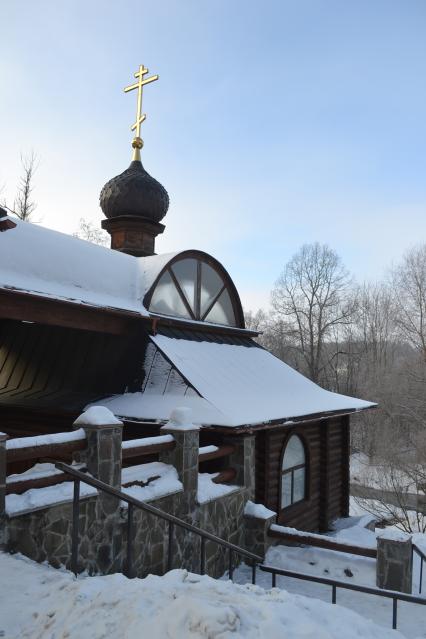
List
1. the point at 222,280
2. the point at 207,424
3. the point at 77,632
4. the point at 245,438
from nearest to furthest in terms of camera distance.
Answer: the point at 77,632 < the point at 207,424 < the point at 245,438 < the point at 222,280

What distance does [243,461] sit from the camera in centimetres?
786

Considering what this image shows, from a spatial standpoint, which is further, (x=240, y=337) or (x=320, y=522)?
(x=240, y=337)

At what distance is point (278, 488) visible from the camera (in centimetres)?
959

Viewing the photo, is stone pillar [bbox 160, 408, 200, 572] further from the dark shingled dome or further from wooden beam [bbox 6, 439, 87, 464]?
the dark shingled dome

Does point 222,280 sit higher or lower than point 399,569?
higher

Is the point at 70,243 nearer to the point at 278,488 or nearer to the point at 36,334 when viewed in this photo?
the point at 36,334

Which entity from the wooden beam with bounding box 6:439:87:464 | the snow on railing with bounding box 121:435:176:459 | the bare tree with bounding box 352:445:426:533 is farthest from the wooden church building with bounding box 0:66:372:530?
the bare tree with bounding box 352:445:426:533

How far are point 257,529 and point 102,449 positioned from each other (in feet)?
12.1

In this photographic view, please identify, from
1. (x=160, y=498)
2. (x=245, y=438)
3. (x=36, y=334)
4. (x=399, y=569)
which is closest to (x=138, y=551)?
(x=160, y=498)

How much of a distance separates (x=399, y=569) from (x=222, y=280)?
7.58 meters

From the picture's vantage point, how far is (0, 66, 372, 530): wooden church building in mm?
8078

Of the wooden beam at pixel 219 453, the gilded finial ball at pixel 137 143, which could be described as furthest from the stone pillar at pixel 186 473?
the gilded finial ball at pixel 137 143

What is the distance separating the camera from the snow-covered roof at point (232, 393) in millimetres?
7996

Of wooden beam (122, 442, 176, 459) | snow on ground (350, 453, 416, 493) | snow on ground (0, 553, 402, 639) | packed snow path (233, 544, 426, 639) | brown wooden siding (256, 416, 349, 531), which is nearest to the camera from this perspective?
snow on ground (0, 553, 402, 639)
